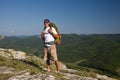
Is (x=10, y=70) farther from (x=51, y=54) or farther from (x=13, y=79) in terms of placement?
(x=51, y=54)

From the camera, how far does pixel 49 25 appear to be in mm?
15898

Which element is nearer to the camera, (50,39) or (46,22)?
(46,22)

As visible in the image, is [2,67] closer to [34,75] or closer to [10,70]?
[10,70]

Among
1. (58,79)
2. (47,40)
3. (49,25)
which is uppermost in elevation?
(49,25)

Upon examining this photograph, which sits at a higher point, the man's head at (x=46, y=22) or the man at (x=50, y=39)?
the man's head at (x=46, y=22)

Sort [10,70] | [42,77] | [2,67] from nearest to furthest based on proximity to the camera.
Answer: [42,77] → [10,70] → [2,67]

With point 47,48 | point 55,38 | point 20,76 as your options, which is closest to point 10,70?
point 20,76

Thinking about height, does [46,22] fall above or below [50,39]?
above

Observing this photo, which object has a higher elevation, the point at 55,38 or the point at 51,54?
the point at 55,38

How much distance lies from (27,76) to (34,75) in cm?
52

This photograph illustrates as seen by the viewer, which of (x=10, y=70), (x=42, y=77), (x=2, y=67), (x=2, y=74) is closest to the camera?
(x=42, y=77)

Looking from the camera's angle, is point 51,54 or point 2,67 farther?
point 2,67

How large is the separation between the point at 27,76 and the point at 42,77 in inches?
52.4

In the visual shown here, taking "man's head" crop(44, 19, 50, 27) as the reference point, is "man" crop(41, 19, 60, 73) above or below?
below
